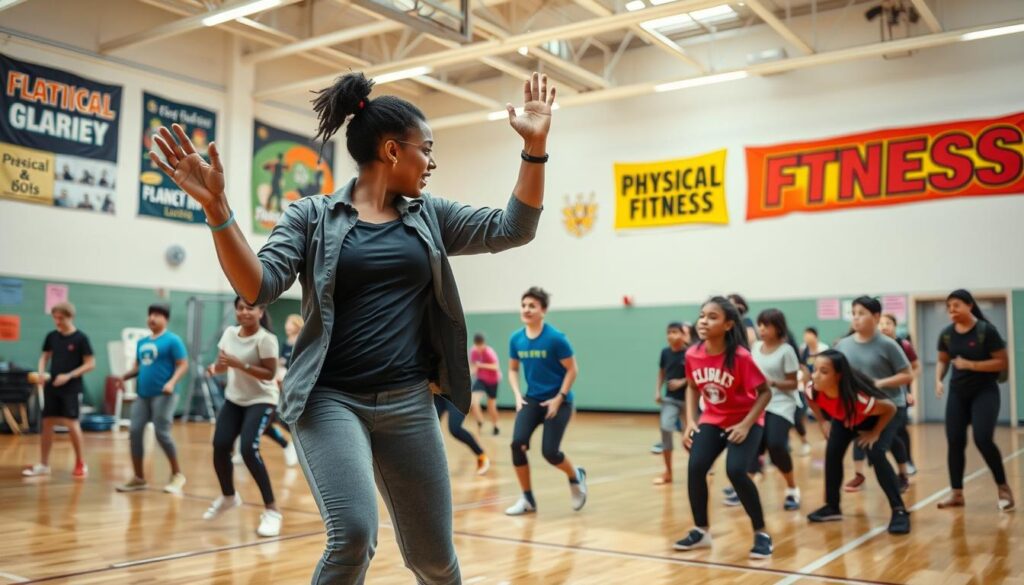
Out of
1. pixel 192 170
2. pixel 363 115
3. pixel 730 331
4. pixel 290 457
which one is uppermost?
pixel 363 115

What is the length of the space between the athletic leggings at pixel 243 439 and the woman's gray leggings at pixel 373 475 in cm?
403

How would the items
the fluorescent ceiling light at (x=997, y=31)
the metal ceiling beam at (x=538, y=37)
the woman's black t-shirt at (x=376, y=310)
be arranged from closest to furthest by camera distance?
the woman's black t-shirt at (x=376, y=310)
the metal ceiling beam at (x=538, y=37)
the fluorescent ceiling light at (x=997, y=31)

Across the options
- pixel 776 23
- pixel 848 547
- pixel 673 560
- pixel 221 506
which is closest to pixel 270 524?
pixel 221 506

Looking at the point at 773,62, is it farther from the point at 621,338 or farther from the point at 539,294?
the point at 539,294

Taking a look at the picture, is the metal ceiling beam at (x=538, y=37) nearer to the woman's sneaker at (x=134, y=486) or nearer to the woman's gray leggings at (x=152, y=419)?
the woman's gray leggings at (x=152, y=419)

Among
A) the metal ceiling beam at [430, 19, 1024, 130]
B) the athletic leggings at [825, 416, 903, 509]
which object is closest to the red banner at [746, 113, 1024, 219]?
the metal ceiling beam at [430, 19, 1024, 130]

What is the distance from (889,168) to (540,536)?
12915 millimetres

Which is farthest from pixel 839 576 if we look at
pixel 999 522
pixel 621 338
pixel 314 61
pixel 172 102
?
pixel 314 61

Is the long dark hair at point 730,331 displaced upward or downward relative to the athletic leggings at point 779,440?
upward

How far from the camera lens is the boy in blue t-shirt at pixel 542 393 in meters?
6.85

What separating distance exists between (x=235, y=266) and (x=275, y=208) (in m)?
17.7

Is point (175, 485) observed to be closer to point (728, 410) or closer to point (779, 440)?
point (728, 410)

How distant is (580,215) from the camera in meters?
20.0

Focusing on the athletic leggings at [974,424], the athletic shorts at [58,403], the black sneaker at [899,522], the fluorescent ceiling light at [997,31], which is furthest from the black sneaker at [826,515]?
the fluorescent ceiling light at [997,31]
